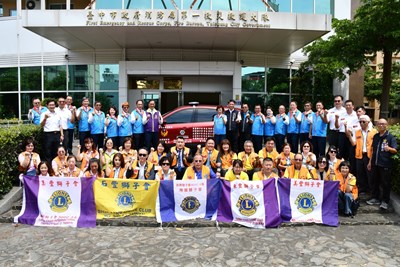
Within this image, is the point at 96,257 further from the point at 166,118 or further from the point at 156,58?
the point at 156,58

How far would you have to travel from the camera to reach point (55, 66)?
56.5 feet

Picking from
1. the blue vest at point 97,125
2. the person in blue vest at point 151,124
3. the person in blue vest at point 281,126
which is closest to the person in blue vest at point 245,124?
the person in blue vest at point 281,126

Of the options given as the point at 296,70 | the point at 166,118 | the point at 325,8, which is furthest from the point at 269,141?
the point at 325,8

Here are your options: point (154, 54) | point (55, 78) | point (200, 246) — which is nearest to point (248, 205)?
point (200, 246)

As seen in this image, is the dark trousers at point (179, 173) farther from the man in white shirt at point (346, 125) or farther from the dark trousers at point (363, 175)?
the dark trousers at point (363, 175)

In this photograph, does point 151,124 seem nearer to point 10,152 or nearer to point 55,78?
point 10,152

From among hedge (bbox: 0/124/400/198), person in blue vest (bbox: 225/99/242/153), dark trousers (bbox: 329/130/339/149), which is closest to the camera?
hedge (bbox: 0/124/400/198)

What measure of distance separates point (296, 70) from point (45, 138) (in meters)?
12.7

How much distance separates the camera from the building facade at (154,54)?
1209 centimetres

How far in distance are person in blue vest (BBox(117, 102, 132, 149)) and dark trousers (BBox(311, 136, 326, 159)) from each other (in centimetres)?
461

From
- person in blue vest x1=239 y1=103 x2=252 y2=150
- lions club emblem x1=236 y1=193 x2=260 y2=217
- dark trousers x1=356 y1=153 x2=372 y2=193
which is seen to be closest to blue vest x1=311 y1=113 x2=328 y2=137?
dark trousers x1=356 y1=153 x2=372 y2=193

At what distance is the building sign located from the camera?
37.8 feet

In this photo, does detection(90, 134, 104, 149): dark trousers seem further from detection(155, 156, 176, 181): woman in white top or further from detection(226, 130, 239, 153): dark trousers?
detection(226, 130, 239, 153): dark trousers

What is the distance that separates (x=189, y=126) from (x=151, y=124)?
1344 millimetres
